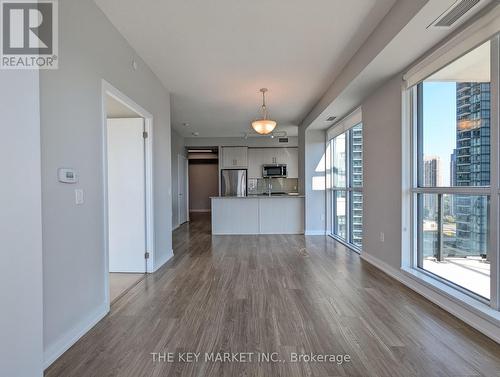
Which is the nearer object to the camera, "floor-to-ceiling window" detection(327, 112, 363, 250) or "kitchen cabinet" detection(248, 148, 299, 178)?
"floor-to-ceiling window" detection(327, 112, 363, 250)

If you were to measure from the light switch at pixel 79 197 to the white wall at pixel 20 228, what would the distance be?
2.30 ft

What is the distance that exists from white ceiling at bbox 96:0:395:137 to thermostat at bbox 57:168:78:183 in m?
1.49

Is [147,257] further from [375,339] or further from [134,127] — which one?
[375,339]

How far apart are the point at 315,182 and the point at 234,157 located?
306cm

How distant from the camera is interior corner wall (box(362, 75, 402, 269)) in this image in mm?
3277

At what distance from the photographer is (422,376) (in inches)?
62.7

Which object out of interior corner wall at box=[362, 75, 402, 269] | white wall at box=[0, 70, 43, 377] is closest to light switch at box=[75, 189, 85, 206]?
white wall at box=[0, 70, 43, 377]

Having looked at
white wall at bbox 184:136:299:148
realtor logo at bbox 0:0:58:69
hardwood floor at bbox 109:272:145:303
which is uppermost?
white wall at bbox 184:136:299:148

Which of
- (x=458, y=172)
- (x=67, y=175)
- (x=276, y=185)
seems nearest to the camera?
(x=67, y=175)

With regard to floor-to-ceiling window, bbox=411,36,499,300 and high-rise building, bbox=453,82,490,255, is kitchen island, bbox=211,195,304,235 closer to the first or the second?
floor-to-ceiling window, bbox=411,36,499,300

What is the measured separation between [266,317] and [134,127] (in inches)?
110

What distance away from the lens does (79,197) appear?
2088mm

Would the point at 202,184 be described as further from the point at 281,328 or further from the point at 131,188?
the point at 281,328

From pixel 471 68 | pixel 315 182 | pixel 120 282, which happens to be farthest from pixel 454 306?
pixel 315 182
